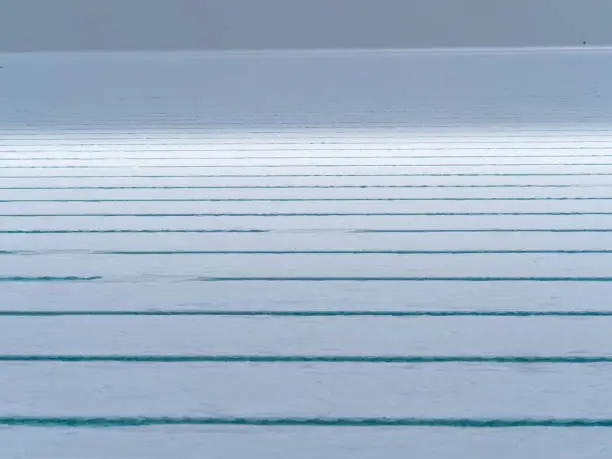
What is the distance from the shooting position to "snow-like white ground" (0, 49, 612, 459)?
3.11 feet

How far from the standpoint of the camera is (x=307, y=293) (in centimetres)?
138

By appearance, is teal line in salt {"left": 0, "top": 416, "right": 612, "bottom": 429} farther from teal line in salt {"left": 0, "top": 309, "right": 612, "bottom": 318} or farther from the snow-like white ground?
teal line in salt {"left": 0, "top": 309, "right": 612, "bottom": 318}

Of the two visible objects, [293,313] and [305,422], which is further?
[293,313]

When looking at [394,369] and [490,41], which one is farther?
[490,41]

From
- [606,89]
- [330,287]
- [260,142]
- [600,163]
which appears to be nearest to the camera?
[330,287]

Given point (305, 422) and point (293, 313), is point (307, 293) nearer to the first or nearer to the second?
point (293, 313)

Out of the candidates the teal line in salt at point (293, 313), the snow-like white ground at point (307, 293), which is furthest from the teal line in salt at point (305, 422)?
the teal line in salt at point (293, 313)

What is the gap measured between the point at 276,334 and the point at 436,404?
0.94 feet

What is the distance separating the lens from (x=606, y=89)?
14.6 feet

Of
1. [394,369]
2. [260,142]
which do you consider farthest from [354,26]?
[394,369]

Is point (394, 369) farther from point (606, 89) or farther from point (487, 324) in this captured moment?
point (606, 89)

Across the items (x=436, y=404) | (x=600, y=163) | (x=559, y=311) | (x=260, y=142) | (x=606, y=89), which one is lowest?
(x=436, y=404)

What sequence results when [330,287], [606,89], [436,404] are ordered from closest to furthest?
[436,404] → [330,287] → [606,89]

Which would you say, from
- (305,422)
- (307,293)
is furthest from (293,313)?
(305,422)
